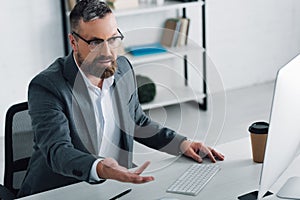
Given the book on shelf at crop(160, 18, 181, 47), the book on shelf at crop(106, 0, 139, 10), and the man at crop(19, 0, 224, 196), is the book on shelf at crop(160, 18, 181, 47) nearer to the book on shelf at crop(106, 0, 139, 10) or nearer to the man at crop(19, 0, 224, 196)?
the book on shelf at crop(106, 0, 139, 10)

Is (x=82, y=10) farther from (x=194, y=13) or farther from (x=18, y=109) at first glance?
(x=194, y=13)

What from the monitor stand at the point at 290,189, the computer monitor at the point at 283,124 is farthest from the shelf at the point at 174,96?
the computer monitor at the point at 283,124

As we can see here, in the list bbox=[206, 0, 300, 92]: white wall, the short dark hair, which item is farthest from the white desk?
bbox=[206, 0, 300, 92]: white wall

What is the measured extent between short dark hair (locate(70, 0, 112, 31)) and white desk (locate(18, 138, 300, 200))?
516 mm

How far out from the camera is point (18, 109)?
2311 millimetres

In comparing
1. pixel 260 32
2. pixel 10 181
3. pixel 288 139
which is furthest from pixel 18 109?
pixel 260 32

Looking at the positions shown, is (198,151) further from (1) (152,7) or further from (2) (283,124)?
(1) (152,7)

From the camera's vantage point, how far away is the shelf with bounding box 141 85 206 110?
14.8 ft

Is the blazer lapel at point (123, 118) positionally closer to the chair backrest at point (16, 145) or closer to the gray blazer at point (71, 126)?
the gray blazer at point (71, 126)

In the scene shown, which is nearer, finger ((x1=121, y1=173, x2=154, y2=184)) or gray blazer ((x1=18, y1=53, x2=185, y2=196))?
finger ((x1=121, y1=173, x2=154, y2=184))

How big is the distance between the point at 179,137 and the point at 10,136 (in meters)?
0.61

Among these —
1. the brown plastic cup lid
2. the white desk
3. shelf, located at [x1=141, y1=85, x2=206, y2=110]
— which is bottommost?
shelf, located at [x1=141, y1=85, x2=206, y2=110]

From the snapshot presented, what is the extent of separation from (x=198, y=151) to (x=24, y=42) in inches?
94.6

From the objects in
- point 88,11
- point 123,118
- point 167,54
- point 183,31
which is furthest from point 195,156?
point 183,31
